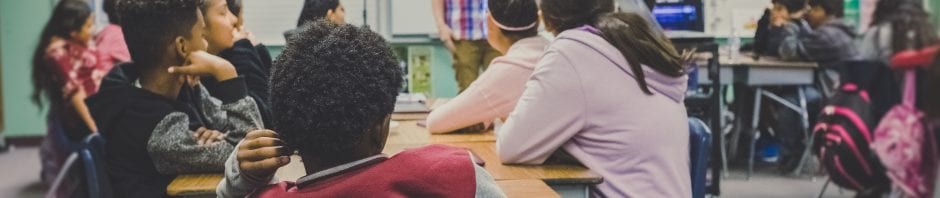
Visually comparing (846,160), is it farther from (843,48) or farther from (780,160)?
(780,160)

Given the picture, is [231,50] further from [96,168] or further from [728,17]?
[728,17]

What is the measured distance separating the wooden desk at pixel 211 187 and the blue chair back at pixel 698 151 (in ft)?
1.74

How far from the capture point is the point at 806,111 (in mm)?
3846

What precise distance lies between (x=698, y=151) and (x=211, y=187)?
114 cm

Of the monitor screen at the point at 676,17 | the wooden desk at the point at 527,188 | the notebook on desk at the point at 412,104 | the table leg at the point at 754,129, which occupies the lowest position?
the table leg at the point at 754,129

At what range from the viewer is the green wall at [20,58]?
2.89m

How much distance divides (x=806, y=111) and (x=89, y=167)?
8.97ft

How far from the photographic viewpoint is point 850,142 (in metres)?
2.55

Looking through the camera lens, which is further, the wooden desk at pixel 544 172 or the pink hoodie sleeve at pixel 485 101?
the pink hoodie sleeve at pixel 485 101

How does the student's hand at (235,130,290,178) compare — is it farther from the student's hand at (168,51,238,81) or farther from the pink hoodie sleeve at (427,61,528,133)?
the pink hoodie sleeve at (427,61,528,133)

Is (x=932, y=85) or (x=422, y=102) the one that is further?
(x=422, y=102)

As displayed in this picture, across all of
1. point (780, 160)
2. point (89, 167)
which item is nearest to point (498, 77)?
Answer: point (89, 167)

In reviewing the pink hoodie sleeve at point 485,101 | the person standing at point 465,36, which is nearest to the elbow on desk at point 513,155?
the pink hoodie sleeve at point 485,101

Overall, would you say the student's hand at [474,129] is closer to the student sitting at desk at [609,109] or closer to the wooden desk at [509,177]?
the wooden desk at [509,177]
